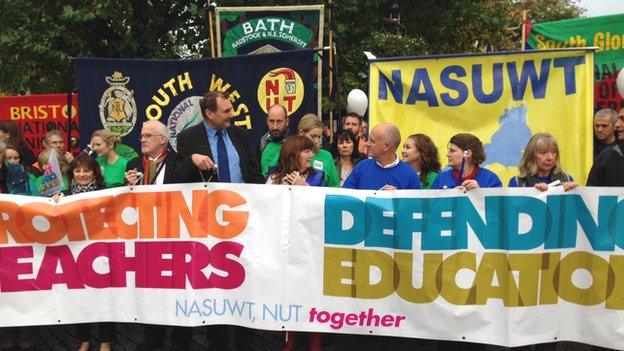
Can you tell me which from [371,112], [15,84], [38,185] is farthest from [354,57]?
[38,185]

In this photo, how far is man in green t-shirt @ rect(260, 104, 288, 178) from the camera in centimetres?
645

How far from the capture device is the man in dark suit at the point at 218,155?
205 inches

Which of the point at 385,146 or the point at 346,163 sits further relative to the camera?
the point at 346,163

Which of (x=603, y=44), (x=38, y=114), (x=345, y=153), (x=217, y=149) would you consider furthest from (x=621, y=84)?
(x=38, y=114)

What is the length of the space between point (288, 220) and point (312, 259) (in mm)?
313

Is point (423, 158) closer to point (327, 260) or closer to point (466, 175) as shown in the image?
point (466, 175)

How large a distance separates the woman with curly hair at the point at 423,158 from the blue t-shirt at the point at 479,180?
1.39 feet

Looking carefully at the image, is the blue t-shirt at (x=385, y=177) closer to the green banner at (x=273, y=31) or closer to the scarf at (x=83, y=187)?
the scarf at (x=83, y=187)

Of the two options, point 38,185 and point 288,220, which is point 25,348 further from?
point 288,220

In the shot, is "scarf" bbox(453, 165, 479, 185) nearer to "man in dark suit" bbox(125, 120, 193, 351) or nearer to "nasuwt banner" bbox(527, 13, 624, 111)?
"man in dark suit" bbox(125, 120, 193, 351)

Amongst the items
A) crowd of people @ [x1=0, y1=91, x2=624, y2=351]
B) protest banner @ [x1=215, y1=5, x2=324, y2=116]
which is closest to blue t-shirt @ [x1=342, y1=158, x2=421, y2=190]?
crowd of people @ [x1=0, y1=91, x2=624, y2=351]

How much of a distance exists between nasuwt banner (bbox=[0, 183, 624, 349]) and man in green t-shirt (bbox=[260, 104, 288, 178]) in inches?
57.9

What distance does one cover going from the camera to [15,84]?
14.3m

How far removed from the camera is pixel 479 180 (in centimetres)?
512
